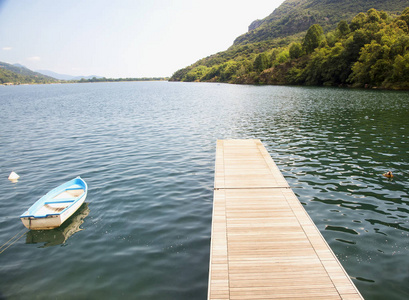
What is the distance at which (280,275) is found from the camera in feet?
22.3

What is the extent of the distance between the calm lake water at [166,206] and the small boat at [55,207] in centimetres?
48

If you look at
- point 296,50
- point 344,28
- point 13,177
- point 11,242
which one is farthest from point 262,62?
point 11,242

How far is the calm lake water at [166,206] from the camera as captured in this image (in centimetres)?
851

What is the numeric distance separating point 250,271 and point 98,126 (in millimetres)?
33798

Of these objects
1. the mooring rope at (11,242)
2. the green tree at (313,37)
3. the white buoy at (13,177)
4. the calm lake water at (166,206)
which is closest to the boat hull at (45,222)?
the calm lake water at (166,206)

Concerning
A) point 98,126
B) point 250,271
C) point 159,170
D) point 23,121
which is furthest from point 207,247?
point 23,121

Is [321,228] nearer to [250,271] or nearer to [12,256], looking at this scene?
[250,271]

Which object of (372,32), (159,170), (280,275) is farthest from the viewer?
(372,32)

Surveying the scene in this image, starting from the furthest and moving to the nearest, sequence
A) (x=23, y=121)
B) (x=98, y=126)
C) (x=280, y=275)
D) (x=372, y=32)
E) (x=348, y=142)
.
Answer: (x=372, y=32) → (x=23, y=121) → (x=98, y=126) → (x=348, y=142) → (x=280, y=275)

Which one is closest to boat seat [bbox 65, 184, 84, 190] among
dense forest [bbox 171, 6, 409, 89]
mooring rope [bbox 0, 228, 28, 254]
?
mooring rope [bbox 0, 228, 28, 254]

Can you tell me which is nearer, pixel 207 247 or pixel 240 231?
pixel 240 231

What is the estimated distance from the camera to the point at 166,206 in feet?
44.1

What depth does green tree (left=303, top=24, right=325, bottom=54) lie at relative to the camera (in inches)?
5165

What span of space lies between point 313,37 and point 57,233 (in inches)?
5905
